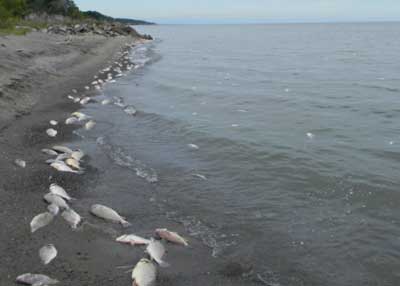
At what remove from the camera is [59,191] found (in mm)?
7875

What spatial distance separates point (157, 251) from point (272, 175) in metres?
4.27

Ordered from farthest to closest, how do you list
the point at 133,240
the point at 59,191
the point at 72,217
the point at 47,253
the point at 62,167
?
the point at 62,167
the point at 59,191
the point at 72,217
the point at 133,240
the point at 47,253

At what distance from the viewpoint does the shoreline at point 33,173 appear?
5688 millimetres

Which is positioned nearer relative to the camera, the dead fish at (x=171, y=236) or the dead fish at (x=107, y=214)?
the dead fish at (x=171, y=236)

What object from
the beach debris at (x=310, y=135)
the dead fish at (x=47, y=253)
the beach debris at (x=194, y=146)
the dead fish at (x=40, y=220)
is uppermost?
the beach debris at (x=310, y=135)

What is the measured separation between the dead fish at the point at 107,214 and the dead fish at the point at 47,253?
4.01ft

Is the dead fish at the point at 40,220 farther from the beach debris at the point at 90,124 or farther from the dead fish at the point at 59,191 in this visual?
the beach debris at the point at 90,124

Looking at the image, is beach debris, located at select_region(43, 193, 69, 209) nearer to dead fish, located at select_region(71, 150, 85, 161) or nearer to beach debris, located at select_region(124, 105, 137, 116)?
dead fish, located at select_region(71, 150, 85, 161)

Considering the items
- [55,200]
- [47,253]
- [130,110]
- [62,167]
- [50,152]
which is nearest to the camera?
[47,253]

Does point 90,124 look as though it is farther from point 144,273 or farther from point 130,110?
point 144,273

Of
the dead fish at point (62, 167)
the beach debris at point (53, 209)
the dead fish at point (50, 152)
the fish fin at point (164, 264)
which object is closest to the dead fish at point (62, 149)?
the dead fish at point (50, 152)

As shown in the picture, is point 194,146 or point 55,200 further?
point 194,146

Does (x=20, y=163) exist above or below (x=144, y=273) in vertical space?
above

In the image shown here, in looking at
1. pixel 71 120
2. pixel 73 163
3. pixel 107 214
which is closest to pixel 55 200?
pixel 107 214
